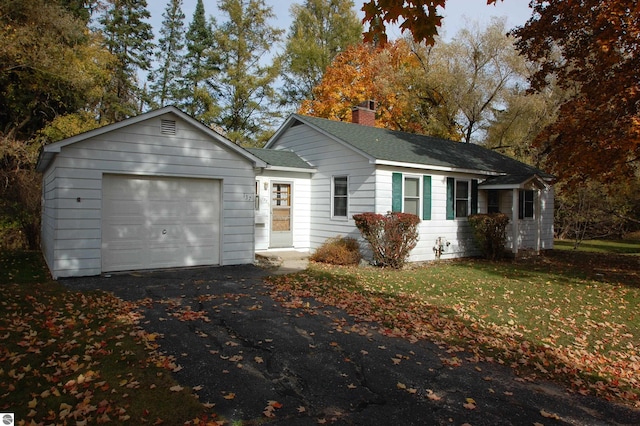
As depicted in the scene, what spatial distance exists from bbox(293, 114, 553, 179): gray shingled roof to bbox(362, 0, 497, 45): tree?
7.61m

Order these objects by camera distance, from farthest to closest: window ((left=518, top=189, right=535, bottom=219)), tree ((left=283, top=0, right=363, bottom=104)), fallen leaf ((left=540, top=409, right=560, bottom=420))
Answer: tree ((left=283, top=0, right=363, bottom=104))
window ((left=518, top=189, right=535, bottom=219))
fallen leaf ((left=540, top=409, right=560, bottom=420))

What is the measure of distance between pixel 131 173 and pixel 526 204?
13.8 metres

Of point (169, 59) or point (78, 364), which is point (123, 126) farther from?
point (169, 59)

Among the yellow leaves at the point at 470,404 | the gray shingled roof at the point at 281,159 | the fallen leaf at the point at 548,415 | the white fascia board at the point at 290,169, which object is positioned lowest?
the fallen leaf at the point at 548,415

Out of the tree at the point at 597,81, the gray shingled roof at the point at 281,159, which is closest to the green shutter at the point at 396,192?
the gray shingled roof at the point at 281,159

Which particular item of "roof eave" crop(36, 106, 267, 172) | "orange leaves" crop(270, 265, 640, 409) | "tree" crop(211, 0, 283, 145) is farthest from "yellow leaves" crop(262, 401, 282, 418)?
"tree" crop(211, 0, 283, 145)

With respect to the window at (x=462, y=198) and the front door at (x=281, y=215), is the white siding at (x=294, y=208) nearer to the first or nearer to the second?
the front door at (x=281, y=215)

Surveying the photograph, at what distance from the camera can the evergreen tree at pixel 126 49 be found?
88.6 feet

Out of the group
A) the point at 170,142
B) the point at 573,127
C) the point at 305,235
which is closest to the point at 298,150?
the point at 305,235

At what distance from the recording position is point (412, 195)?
13258 millimetres

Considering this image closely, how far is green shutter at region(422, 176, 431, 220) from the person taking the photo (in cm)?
1328

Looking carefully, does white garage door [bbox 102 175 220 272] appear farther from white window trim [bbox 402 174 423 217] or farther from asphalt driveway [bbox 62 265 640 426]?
white window trim [bbox 402 174 423 217]

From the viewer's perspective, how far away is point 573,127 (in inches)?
420

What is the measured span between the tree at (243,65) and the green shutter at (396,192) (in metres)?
17.2
